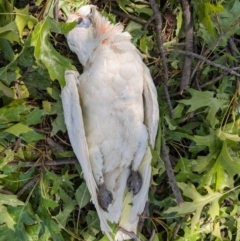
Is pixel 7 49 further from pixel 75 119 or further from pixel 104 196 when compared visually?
pixel 104 196

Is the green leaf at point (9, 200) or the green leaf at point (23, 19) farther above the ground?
the green leaf at point (23, 19)

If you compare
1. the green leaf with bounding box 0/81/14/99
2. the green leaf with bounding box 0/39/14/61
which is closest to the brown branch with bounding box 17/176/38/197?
the green leaf with bounding box 0/81/14/99

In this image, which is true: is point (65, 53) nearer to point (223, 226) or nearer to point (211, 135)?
point (211, 135)

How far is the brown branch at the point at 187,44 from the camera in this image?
2.33m

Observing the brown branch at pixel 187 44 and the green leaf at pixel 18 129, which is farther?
the brown branch at pixel 187 44

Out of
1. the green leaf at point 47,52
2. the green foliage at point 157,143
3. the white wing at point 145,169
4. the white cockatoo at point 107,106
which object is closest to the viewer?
the green leaf at point 47,52

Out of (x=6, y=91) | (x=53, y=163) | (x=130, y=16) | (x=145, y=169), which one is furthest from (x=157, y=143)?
(x=6, y=91)

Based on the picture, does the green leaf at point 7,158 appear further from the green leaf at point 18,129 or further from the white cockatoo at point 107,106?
the white cockatoo at point 107,106

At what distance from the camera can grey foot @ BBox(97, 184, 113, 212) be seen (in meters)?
2.28

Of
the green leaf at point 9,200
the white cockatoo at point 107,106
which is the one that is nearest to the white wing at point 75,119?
the white cockatoo at point 107,106

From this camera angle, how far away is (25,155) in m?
2.44

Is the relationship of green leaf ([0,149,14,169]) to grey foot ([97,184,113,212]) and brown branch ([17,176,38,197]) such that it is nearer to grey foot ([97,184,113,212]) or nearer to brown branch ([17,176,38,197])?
brown branch ([17,176,38,197])

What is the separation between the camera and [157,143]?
2.31 m

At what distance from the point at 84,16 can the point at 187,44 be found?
0.64m
